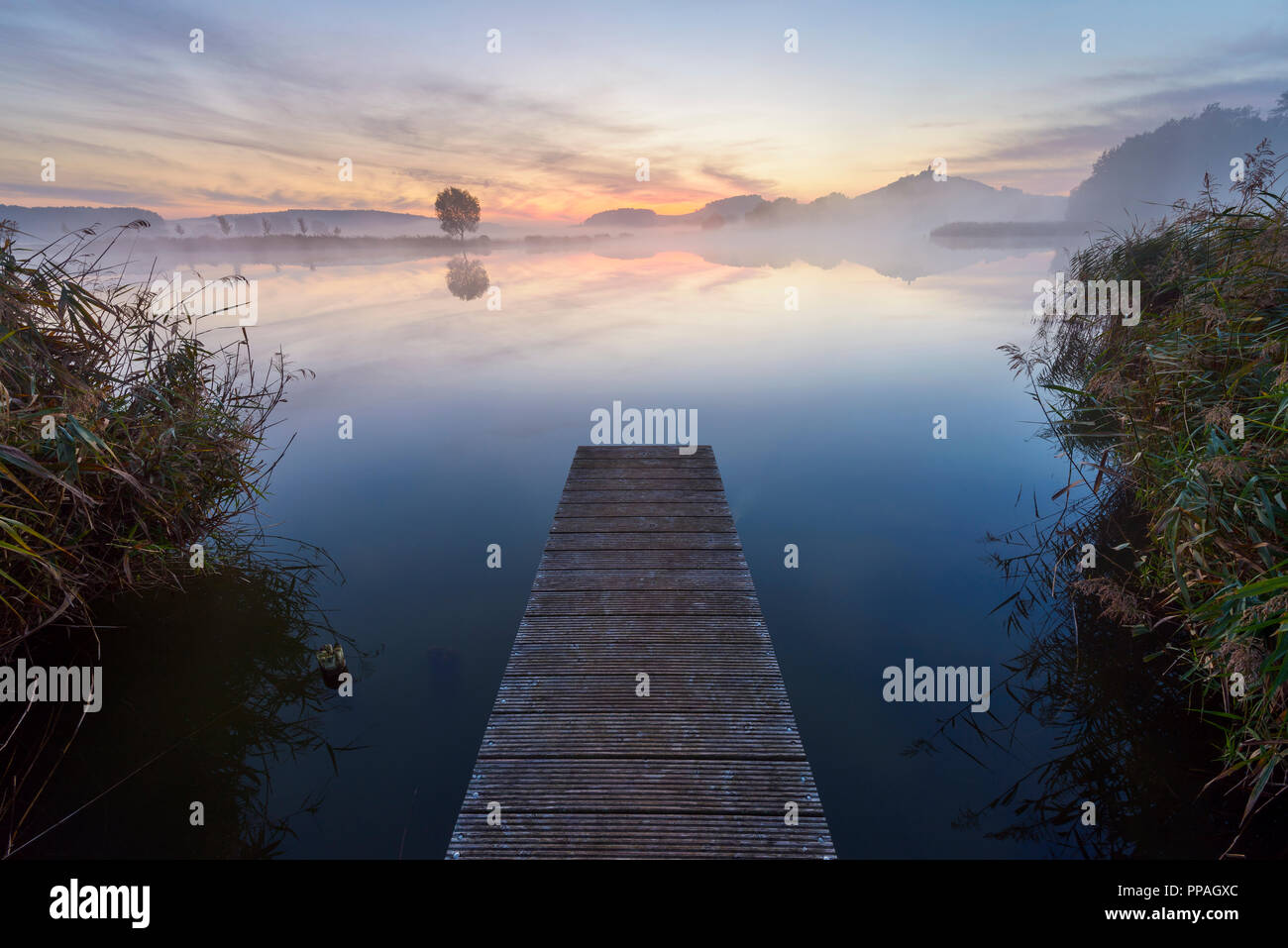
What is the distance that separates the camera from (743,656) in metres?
5.04

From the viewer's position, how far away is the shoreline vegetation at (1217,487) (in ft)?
13.1

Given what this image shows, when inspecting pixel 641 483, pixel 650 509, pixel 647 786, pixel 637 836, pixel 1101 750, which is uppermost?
pixel 641 483

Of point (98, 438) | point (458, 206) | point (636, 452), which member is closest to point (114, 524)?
point (98, 438)

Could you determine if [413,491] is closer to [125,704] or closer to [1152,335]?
[125,704]

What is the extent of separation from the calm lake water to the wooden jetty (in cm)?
109

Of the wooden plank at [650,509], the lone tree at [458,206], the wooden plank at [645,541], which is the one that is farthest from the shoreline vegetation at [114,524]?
the lone tree at [458,206]

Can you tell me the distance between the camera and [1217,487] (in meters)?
4.43

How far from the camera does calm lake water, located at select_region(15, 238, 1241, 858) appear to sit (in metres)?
4.82

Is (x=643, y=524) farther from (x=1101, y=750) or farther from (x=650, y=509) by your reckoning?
(x=1101, y=750)

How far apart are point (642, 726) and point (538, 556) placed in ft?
15.7

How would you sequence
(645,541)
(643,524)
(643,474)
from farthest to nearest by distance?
1. (643,474)
2. (643,524)
3. (645,541)

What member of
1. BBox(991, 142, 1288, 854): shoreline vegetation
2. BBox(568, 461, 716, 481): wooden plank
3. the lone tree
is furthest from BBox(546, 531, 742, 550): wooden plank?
the lone tree

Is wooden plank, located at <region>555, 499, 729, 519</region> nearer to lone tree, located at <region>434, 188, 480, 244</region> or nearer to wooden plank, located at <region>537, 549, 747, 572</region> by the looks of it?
wooden plank, located at <region>537, 549, 747, 572</region>

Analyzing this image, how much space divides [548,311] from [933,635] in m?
28.4
